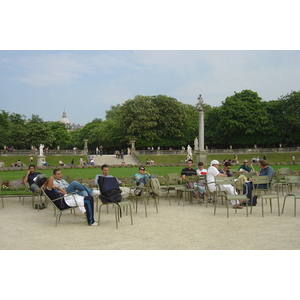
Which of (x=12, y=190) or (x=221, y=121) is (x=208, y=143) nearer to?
(x=221, y=121)

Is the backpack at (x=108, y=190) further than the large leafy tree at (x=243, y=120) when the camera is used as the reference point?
No

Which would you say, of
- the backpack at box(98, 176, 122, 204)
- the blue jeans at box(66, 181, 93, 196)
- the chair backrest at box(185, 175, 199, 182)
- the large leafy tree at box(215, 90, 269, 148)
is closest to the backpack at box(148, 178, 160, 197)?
the chair backrest at box(185, 175, 199, 182)

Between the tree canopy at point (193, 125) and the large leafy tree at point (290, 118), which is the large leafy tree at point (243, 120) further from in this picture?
the large leafy tree at point (290, 118)

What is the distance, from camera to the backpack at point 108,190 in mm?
8062

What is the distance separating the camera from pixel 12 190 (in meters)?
13.6

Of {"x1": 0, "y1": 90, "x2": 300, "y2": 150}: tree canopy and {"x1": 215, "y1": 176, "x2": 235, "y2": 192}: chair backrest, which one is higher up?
{"x1": 0, "y1": 90, "x2": 300, "y2": 150}: tree canopy

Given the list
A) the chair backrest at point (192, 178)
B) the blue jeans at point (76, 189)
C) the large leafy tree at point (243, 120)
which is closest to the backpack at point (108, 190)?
the blue jeans at point (76, 189)

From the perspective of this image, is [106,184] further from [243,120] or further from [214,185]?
[243,120]

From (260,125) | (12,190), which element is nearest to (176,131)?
(260,125)

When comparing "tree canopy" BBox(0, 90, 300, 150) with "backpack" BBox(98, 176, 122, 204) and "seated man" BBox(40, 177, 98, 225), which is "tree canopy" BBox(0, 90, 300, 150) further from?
"backpack" BBox(98, 176, 122, 204)

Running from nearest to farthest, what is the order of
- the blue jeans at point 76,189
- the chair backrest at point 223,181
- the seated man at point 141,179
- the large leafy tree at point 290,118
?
the blue jeans at point 76,189, the chair backrest at point 223,181, the seated man at point 141,179, the large leafy tree at point 290,118

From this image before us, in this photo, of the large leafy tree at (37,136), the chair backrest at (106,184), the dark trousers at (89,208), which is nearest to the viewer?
the dark trousers at (89,208)

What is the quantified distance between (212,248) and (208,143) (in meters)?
56.1

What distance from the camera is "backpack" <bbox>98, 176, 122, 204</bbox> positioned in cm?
806
